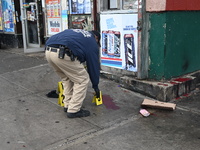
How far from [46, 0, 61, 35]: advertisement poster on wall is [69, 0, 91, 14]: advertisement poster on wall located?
0.96m

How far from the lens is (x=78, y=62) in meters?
3.66

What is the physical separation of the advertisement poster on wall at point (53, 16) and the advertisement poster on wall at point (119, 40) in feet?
7.69

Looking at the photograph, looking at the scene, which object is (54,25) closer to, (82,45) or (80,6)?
(80,6)

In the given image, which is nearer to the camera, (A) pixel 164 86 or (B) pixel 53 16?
(A) pixel 164 86

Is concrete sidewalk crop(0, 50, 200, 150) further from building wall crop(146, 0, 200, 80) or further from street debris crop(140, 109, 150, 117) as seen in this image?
building wall crop(146, 0, 200, 80)

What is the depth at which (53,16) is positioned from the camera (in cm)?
761

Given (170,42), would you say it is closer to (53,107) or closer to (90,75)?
(90,75)

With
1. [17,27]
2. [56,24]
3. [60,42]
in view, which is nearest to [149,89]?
[60,42]

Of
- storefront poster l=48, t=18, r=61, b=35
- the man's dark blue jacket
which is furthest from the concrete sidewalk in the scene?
storefront poster l=48, t=18, r=61, b=35

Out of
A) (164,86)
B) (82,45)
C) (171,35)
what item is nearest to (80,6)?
(171,35)

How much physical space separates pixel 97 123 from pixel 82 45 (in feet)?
3.82

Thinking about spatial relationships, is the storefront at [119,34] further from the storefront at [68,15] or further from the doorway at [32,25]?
the doorway at [32,25]

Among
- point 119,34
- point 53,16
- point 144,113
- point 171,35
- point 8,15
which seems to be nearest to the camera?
point 144,113

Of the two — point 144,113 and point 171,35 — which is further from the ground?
point 171,35
